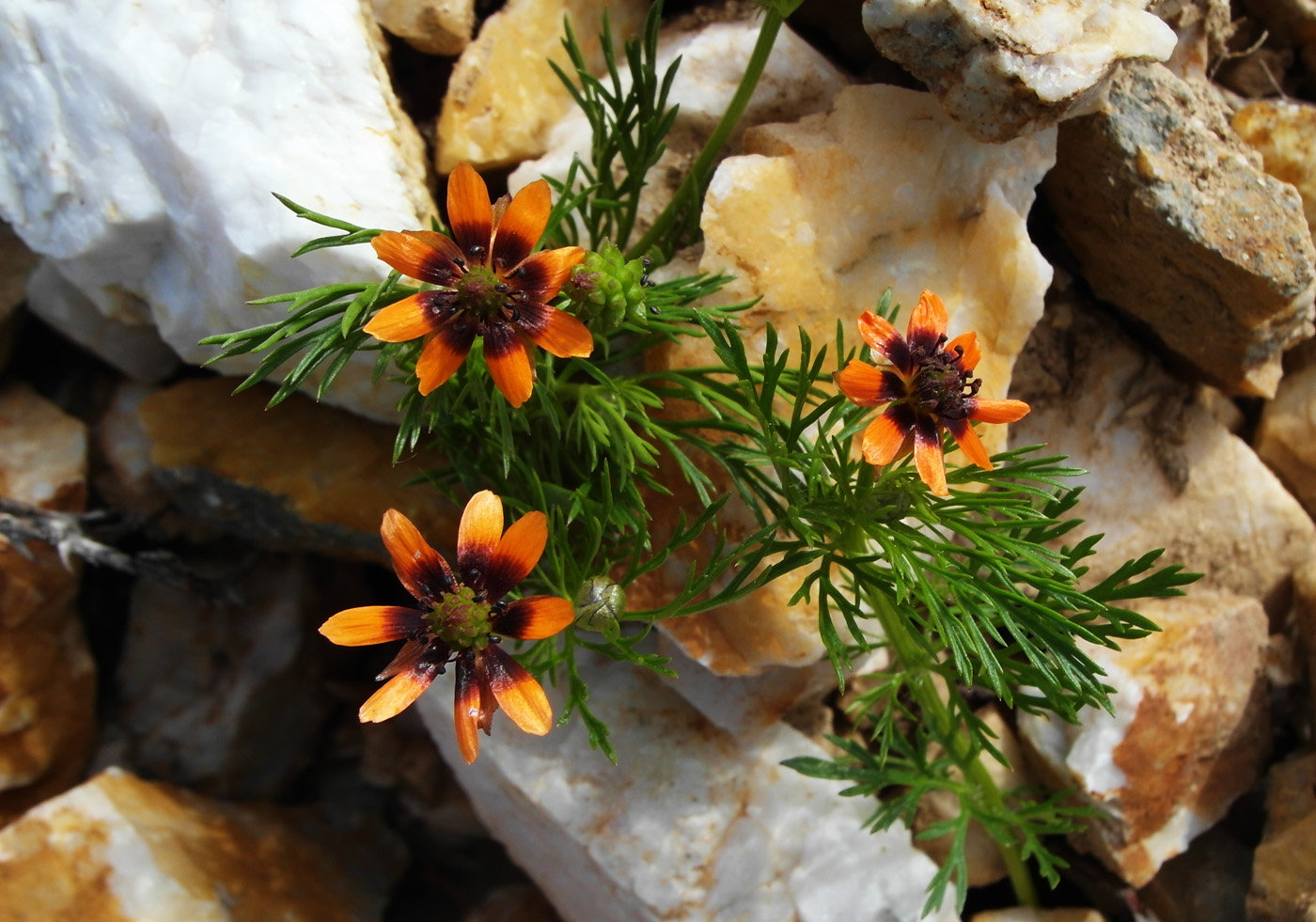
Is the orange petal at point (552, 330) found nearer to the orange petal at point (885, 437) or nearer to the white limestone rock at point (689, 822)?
the orange petal at point (885, 437)

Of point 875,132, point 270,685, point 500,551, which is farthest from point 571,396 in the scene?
point 270,685

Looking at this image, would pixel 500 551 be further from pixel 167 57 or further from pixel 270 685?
pixel 270 685

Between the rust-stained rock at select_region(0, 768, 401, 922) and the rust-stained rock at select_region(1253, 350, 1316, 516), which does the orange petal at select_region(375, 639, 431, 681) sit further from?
the rust-stained rock at select_region(1253, 350, 1316, 516)

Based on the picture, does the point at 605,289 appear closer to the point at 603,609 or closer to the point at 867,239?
the point at 603,609

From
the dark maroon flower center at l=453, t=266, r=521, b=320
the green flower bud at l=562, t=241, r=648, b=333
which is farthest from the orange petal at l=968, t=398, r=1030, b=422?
the dark maroon flower center at l=453, t=266, r=521, b=320

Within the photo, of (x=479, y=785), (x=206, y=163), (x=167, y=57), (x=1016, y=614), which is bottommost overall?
(x=479, y=785)

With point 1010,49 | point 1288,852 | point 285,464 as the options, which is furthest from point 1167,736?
point 285,464
